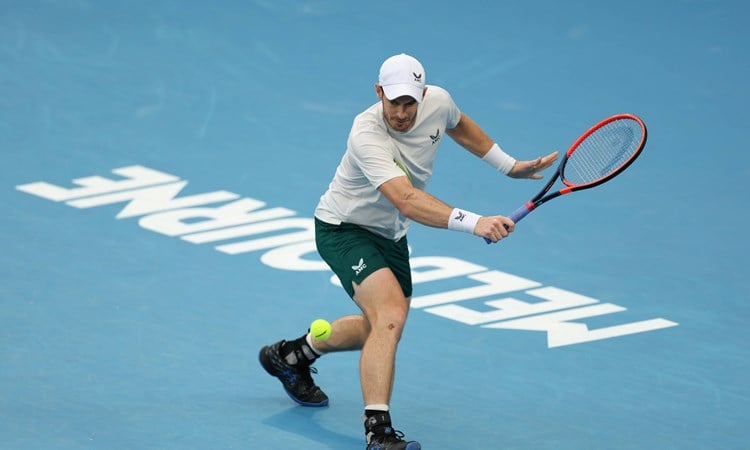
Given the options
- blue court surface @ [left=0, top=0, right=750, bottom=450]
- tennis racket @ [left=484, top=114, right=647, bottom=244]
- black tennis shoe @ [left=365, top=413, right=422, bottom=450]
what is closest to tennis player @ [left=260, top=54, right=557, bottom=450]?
black tennis shoe @ [left=365, top=413, right=422, bottom=450]

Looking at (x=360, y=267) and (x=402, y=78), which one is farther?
(x=360, y=267)

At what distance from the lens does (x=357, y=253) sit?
25.9 ft

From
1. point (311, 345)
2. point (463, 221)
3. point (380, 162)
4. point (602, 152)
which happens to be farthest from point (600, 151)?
point (311, 345)

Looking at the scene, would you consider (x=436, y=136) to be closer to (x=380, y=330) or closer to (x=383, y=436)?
(x=380, y=330)

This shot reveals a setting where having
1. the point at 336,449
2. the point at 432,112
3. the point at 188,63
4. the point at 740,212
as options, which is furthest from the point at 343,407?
the point at 188,63

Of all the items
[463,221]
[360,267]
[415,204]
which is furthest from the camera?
[360,267]

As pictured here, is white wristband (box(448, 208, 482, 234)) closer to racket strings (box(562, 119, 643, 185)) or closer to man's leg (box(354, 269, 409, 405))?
man's leg (box(354, 269, 409, 405))

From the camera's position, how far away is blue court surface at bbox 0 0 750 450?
328 inches

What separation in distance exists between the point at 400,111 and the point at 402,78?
193 millimetres

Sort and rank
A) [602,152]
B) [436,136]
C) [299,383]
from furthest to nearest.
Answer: [299,383] → [602,152] → [436,136]

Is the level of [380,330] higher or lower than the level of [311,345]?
lower

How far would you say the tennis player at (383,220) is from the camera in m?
7.51

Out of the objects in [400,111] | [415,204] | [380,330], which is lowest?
[380,330]

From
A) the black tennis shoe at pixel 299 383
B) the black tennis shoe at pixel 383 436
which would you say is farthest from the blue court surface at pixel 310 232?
the black tennis shoe at pixel 383 436
